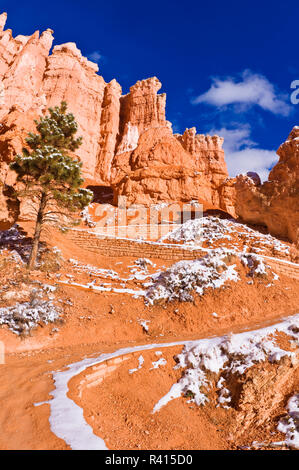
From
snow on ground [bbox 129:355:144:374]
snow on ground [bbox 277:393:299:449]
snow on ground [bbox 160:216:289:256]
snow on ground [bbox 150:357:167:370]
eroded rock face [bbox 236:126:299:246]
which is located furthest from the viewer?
eroded rock face [bbox 236:126:299:246]

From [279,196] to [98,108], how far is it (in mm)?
42647

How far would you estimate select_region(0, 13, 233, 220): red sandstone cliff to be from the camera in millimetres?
37906

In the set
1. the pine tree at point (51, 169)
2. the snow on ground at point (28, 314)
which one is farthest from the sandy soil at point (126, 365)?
the pine tree at point (51, 169)

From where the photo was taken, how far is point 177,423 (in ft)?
12.5

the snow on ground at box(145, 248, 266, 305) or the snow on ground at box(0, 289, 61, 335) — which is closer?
the snow on ground at box(0, 289, 61, 335)

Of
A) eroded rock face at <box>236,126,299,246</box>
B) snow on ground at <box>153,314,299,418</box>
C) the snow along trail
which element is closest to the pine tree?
the snow along trail

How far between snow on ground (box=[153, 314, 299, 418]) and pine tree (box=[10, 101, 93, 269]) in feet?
30.1

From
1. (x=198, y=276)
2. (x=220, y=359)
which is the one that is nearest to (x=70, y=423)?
(x=220, y=359)

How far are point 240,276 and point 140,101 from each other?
4361 centimetres

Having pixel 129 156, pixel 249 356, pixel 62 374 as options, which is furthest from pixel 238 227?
pixel 129 156

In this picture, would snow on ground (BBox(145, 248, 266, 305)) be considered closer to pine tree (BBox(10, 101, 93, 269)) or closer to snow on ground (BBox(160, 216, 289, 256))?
snow on ground (BBox(160, 216, 289, 256))

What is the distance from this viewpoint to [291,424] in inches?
138

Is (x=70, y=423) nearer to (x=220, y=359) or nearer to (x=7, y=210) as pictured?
(x=220, y=359)
